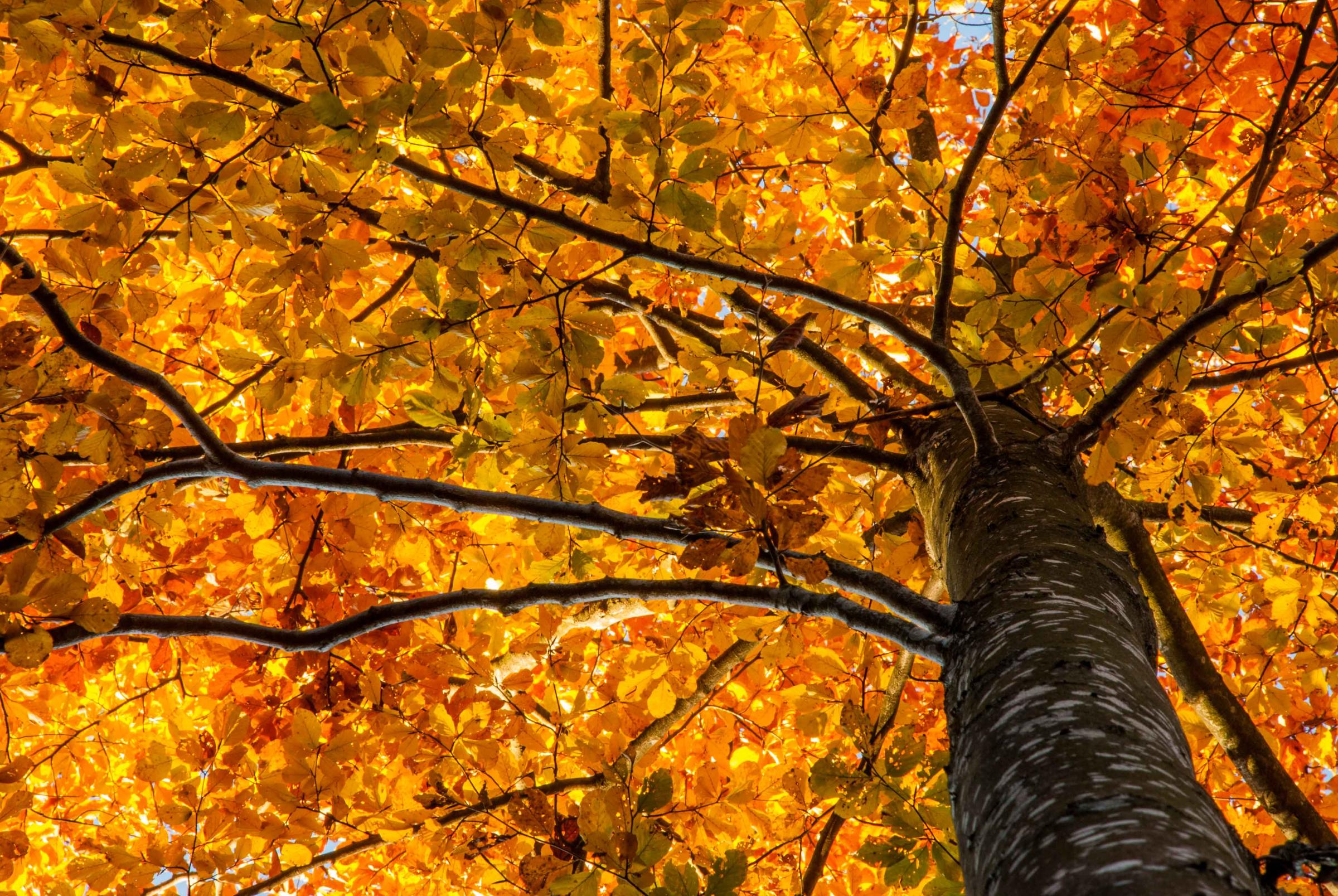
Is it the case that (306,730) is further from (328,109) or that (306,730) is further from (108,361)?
(328,109)

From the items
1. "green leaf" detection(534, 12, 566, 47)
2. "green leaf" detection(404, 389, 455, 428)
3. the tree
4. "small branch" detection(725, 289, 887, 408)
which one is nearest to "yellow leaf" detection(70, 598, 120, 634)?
the tree

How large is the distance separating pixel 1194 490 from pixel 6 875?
3.34 metres

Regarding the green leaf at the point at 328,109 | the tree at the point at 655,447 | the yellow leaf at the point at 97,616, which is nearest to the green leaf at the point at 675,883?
the tree at the point at 655,447

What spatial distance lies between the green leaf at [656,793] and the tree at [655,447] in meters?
0.01

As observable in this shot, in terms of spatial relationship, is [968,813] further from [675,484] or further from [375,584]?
[375,584]

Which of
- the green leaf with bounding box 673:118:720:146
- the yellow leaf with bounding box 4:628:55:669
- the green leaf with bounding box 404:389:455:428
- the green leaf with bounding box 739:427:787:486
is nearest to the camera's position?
the green leaf with bounding box 739:427:787:486

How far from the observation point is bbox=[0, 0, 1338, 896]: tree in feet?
4.69

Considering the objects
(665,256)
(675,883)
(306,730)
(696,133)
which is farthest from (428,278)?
(306,730)

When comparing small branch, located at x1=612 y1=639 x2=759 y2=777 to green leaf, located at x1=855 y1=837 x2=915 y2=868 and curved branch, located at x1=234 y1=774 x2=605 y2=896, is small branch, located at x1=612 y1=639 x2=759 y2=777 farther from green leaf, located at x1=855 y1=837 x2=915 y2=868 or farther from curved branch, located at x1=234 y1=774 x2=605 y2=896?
green leaf, located at x1=855 y1=837 x2=915 y2=868

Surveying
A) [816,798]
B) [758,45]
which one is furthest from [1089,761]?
[758,45]

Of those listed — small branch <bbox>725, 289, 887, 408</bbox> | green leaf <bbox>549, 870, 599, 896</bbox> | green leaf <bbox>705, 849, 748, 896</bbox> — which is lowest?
green leaf <bbox>705, 849, 748, 896</bbox>

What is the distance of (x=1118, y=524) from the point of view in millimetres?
2336

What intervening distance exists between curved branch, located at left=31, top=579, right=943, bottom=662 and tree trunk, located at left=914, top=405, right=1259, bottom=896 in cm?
19

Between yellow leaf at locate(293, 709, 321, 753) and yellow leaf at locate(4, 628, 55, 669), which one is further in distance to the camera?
yellow leaf at locate(293, 709, 321, 753)
